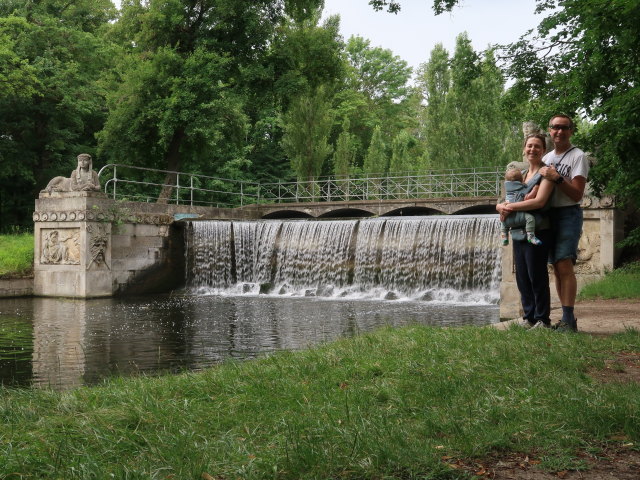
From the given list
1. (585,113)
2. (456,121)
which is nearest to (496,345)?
(585,113)

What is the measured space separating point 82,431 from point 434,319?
27.2 feet

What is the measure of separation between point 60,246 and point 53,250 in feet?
0.85

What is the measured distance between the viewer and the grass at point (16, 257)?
17562mm

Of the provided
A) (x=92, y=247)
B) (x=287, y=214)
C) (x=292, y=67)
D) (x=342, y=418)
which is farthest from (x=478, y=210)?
(x=342, y=418)

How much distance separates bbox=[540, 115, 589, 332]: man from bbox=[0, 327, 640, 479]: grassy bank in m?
0.64

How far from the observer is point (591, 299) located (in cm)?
915

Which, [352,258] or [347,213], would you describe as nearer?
[352,258]

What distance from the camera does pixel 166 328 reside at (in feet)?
33.2

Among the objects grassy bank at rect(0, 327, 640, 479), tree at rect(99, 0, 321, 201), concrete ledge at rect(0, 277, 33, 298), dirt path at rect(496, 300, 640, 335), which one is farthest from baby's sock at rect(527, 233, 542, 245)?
tree at rect(99, 0, 321, 201)

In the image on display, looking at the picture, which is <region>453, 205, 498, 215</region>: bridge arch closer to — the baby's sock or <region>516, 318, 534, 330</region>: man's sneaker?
<region>516, 318, 534, 330</region>: man's sneaker

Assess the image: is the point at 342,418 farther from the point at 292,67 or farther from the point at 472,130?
the point at 472,130

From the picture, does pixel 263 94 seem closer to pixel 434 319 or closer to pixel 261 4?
pixel 261 4

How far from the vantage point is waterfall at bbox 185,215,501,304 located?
1578 centimetres

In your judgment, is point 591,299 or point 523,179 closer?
point 523,179
